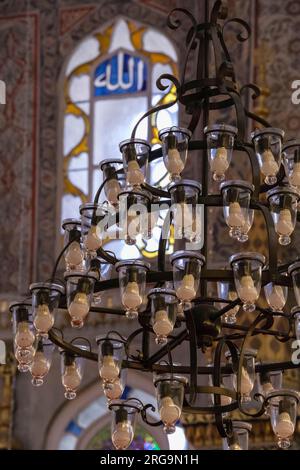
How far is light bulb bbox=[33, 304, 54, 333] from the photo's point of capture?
7.12m

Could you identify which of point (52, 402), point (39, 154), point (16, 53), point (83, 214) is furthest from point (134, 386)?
point (83, 214)

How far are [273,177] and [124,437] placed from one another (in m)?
1.38

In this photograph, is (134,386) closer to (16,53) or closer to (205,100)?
(16,53)

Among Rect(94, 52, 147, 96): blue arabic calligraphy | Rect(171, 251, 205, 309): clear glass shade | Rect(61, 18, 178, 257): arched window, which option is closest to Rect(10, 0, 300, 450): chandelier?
Rect(171, 251, 205, 309): clear glass shade

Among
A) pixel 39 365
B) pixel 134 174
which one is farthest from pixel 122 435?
pixel 134 174

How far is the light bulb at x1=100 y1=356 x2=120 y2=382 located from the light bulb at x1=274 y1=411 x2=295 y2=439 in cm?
77

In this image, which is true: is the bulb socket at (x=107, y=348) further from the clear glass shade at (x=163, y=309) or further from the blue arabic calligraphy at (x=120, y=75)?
the blue arabic calligraphy at (x=120, y=75)

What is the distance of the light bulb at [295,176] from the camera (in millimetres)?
7355

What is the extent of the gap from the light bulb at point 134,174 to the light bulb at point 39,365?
0.98 metres

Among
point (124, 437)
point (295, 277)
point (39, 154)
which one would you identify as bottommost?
point (124, 437)

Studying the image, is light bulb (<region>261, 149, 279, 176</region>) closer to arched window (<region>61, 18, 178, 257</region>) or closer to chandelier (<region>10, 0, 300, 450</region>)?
chandelier (<region>10, 0, 300, 450</region>)
